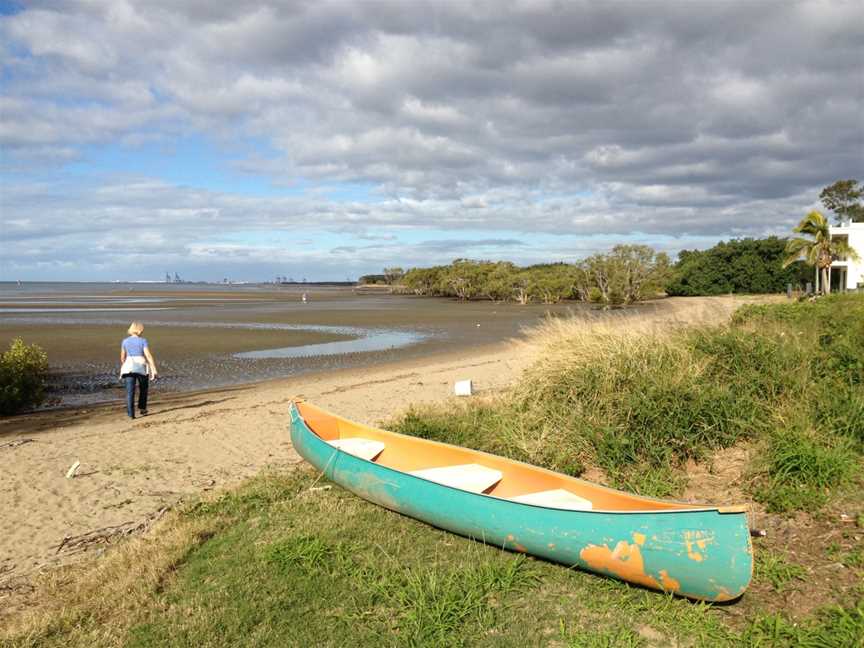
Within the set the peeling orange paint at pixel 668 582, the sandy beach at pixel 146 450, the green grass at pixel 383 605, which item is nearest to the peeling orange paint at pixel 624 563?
the peeling orange paint at pixel 668 582

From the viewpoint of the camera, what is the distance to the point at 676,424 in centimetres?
750

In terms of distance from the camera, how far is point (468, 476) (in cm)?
663

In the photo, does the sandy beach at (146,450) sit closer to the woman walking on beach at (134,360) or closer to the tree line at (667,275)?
the woman walking on beach at (134,360)

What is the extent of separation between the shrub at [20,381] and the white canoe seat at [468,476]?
440 inches

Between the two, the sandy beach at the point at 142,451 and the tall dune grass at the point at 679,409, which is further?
the sandy beach at the point at 142,451

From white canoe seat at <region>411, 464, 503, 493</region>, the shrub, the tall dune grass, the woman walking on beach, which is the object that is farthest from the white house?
the shrub

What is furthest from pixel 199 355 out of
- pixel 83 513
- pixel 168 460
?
pixel 83 513

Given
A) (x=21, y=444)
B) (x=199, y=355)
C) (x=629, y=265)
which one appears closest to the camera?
(x=21, y=444)

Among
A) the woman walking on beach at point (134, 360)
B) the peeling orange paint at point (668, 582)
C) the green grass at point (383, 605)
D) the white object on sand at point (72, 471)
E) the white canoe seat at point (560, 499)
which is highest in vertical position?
the woman walking on beach at point (134, 360)

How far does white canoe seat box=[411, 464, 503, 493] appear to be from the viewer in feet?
20.9

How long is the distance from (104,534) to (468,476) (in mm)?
3892

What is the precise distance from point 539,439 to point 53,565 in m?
5.45

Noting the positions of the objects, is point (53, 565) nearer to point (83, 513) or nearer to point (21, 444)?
point (83, 513)

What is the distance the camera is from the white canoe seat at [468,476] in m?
6.38
